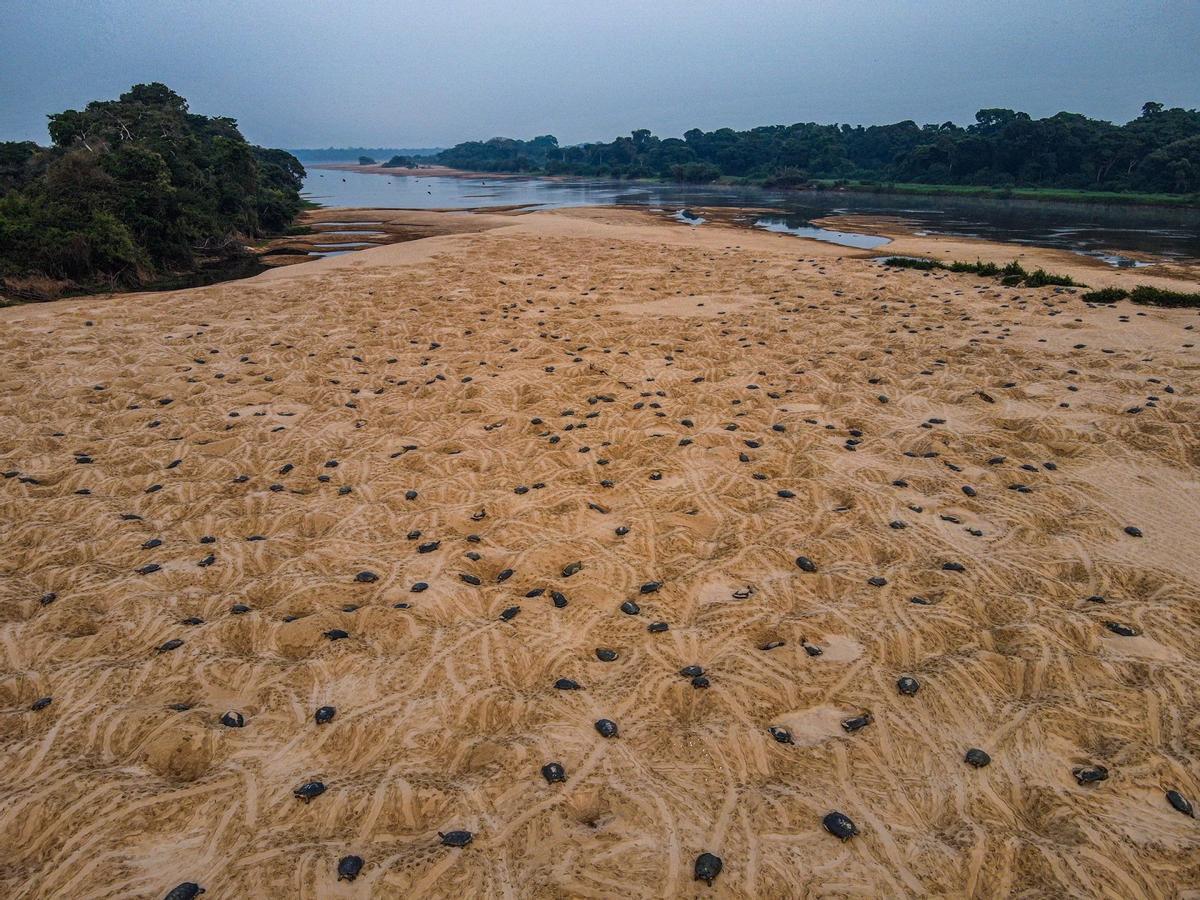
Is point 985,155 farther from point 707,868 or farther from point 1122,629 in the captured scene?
point 707,868

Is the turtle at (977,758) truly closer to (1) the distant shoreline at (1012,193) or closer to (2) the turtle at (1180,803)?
(2) the turtle at (1180,803)

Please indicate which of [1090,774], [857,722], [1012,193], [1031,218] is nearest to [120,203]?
[857,722]

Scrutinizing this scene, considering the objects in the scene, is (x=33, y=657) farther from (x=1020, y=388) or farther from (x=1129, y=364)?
(x=1129, y=364)

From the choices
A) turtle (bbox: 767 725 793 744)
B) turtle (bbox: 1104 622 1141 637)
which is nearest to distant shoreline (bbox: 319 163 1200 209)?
turtle (bbox: 1104 622 1141 637)

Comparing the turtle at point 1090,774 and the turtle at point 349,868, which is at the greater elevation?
the turtle at point 1090,774

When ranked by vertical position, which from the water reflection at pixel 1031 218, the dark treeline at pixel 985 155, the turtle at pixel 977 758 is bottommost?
the turtle at pixel 977 758

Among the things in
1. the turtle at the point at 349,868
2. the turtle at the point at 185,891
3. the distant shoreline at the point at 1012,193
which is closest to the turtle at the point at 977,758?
the turtle at the point at 349,868
